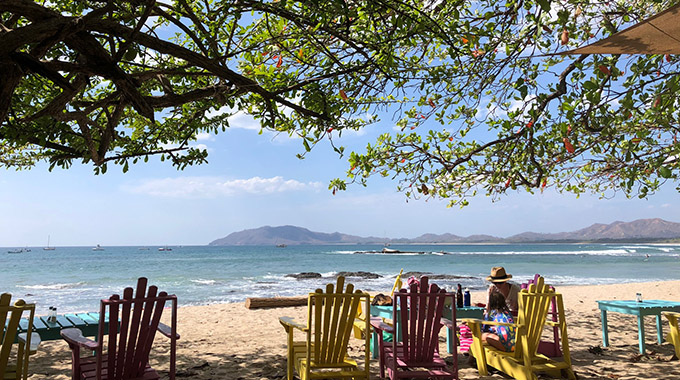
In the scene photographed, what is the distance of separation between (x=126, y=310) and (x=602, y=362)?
455 cm

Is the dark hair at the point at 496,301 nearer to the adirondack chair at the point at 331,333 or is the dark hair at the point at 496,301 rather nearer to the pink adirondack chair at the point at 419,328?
the pink adirondack chair at the point at 419,328

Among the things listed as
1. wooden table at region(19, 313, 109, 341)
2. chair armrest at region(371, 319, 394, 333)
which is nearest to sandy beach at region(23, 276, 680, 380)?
wooden table at region(19, 313, 109, 341)

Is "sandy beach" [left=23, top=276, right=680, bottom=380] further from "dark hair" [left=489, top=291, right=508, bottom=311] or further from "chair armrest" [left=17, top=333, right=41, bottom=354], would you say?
"chair armrest" [left=17, top=333, right=41, bottom=354]

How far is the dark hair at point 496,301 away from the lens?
4.51 metres

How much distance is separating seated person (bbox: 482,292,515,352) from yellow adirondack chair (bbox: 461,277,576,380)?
10 cm

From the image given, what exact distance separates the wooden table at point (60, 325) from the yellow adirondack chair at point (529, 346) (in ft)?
11.4

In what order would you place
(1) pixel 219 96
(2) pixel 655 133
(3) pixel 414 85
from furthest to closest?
(2) pixel 655 133
(3) pixel 414 85
(1) pixel 219 96

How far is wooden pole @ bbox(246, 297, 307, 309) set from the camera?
10.5 meters

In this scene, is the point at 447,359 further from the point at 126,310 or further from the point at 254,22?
the point at 254,22

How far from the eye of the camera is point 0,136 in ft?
13.3

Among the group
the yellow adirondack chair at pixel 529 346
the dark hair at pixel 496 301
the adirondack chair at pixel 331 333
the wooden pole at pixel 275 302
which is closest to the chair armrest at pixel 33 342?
the adirondack chair at pixel 331 333

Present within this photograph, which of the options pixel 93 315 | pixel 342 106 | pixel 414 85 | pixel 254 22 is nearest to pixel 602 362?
pixel 414 85

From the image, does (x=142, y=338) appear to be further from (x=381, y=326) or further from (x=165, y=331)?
(x=381, y=326)

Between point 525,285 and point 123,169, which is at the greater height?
point 123,169
